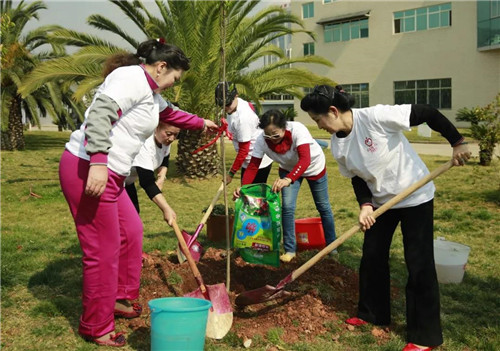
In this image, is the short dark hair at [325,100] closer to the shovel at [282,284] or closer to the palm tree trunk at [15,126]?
the shovel at [282,284]

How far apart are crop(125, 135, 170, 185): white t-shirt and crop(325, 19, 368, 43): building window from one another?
32314mm

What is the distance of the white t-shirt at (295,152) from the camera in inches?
199

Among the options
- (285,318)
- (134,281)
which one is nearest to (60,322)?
(134,281)

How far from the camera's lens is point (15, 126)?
17.9m

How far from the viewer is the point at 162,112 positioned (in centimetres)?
401

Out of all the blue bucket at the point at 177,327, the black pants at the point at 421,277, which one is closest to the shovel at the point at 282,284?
the black pants at the point at 421,277

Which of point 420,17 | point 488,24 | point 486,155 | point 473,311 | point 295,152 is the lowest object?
point 473,311

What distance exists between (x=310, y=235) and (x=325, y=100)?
261 centimetres

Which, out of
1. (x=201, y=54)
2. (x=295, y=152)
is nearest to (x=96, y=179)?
(x=295, y=152)

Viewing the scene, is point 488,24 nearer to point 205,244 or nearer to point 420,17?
point 420,17

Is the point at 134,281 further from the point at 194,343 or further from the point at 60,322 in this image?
the point at 194,343

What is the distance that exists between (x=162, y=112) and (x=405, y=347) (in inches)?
96.7

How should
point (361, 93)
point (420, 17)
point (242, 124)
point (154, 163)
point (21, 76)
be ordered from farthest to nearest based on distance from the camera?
point (361, 93)
point (420, 17)
point (21, 76)
point (242, 124)
point (154, 163)

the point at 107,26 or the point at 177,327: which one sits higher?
the point at 107,26
